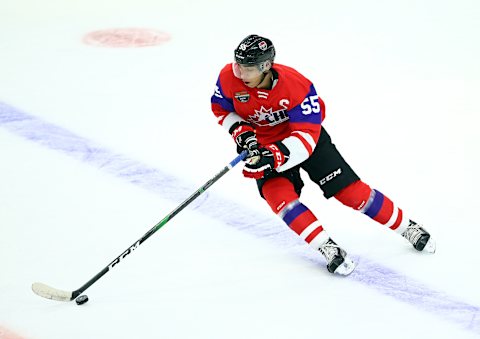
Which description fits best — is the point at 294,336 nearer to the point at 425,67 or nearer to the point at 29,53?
the point at 425,67

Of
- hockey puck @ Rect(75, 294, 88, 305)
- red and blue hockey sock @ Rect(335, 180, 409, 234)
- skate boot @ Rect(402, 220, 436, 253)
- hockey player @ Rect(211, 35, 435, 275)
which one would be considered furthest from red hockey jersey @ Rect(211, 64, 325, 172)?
hockey puck @ Rect(75, 294, 88, 305)

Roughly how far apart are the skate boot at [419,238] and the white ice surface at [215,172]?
0.04m

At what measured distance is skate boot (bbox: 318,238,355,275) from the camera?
345 cm

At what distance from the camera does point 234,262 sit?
3.58m

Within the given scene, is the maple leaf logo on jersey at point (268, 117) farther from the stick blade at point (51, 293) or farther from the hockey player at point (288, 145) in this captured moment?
the stick blade at point (51, 293)

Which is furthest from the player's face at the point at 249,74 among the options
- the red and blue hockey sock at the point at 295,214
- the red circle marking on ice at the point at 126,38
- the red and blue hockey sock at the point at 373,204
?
the red circle marking on ice at the point at 126,38

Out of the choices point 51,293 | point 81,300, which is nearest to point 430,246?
point 81,300

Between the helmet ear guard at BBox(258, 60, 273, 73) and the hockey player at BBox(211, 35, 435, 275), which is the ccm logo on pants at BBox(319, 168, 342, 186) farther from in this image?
the helmet ear guard at BBox(258, 60, 273, 73)

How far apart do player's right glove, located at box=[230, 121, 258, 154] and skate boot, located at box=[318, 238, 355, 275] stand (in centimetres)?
50

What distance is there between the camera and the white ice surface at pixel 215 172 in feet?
10.6

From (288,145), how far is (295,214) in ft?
1.01
